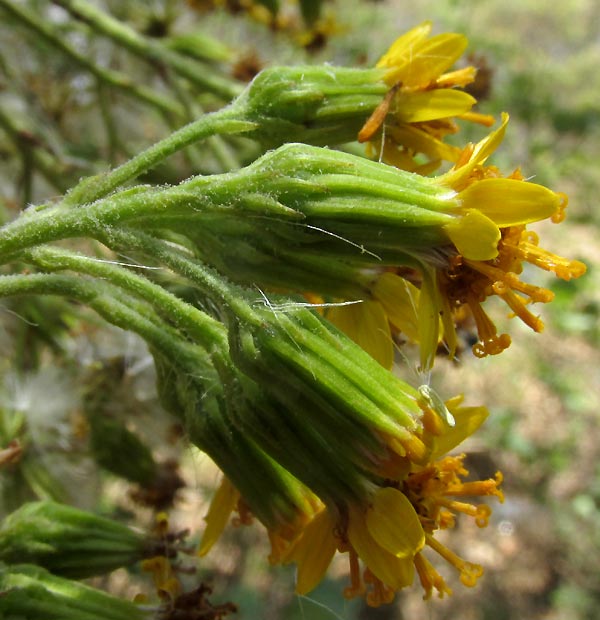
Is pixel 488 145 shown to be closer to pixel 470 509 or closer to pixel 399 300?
pixel 399 300

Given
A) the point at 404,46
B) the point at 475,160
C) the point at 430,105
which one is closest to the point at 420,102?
the point at 430,105

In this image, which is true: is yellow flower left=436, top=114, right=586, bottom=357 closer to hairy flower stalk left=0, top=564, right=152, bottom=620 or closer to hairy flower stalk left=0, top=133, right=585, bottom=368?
hairy flower stalk left=0, top=133, right=585, bottom=368

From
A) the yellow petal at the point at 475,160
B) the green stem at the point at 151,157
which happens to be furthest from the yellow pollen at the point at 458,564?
the green stem at the point at 151,157

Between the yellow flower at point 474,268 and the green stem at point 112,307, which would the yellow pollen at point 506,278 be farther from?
the green stem at point 112,307

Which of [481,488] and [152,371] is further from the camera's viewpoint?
[152,371]

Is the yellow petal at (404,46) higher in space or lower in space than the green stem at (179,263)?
higher

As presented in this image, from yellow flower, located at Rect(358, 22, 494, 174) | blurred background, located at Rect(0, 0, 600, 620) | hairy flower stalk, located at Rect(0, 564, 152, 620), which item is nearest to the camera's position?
hairy flower stalk, located at Rect(0, 564, 152, 620)

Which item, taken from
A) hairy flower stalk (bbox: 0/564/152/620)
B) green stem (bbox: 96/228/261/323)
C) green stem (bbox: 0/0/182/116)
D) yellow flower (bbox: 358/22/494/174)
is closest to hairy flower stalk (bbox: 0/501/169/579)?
hairy flower stalk (bbox: 0/564/152/620)
